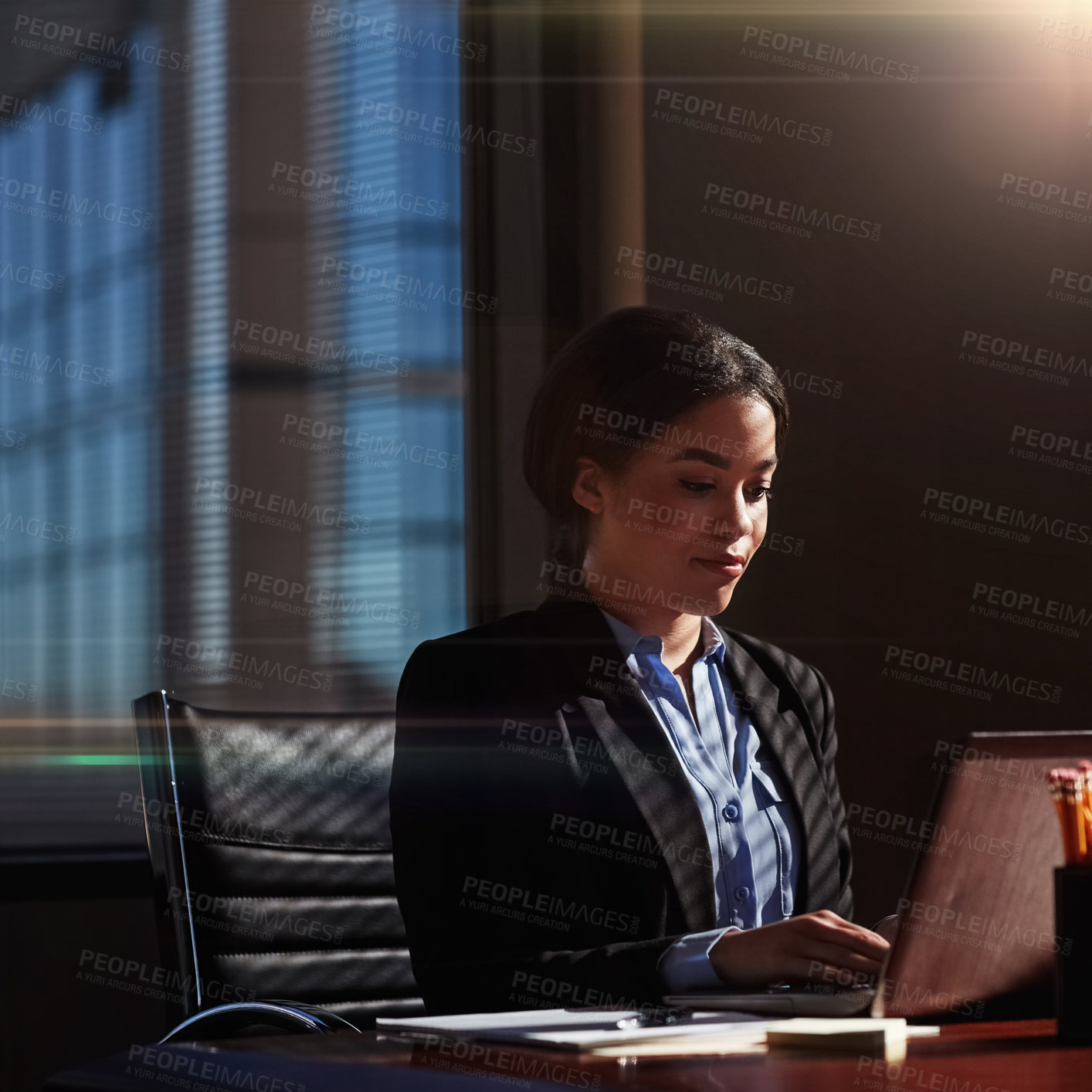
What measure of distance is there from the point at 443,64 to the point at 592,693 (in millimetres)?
2049

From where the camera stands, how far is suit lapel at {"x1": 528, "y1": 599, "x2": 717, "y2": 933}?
168 cm

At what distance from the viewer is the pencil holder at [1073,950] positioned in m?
1.01

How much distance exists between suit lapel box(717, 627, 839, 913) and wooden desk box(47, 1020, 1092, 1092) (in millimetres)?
760

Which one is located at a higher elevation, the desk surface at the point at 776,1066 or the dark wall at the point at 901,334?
the dark wall at the point at 901,334

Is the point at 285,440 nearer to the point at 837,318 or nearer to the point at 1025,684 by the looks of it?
the point at 837,318

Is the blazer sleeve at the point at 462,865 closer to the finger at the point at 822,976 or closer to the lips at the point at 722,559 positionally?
the finger at the point at 822,976

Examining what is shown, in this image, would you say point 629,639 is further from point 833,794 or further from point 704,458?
point 833,794

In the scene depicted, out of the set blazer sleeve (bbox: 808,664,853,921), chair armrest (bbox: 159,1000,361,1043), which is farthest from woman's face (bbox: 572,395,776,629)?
chair armrest (bbox: 159,1000,361,1043)

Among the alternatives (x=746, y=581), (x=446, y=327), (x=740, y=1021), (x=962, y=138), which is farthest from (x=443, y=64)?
(x=740, y=1021)

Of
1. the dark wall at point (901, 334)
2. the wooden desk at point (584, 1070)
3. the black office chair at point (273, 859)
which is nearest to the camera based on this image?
the wooden desk at point (584, 1070)

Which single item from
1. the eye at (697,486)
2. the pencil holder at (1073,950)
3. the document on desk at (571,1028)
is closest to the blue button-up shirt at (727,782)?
the eye at (697,486)

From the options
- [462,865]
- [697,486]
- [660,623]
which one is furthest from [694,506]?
[462,865]

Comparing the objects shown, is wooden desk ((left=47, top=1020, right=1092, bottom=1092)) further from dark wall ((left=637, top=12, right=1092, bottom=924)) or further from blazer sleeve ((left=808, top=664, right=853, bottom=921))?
dark wall ((left=637, top=12, right=1092, bottom=924))

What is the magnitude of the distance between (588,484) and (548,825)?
2.05ft
